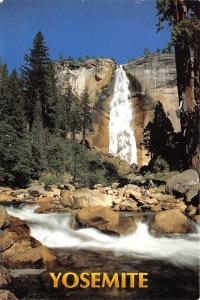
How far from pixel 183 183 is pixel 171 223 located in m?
6.87

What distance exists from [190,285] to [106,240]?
4.45m

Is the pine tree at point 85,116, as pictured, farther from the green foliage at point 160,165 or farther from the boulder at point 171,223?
the boulder at point 171,223

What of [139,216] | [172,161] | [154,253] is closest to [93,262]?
[154,253]

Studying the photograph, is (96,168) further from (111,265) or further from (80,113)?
(111,265)

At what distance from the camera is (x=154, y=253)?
1227 cm

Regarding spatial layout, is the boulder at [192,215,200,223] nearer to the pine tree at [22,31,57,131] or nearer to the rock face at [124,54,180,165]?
the pine tree at [22,31,57,131]

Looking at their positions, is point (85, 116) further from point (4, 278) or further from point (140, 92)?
point (4, 278)

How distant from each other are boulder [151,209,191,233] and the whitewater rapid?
272 millimetres

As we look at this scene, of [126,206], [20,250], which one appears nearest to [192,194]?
[126,206]

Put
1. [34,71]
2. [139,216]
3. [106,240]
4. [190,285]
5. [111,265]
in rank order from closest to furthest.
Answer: [190,285]
[111,265]
[106,240]
[139,216]
[34,71]

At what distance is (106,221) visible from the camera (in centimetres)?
1433

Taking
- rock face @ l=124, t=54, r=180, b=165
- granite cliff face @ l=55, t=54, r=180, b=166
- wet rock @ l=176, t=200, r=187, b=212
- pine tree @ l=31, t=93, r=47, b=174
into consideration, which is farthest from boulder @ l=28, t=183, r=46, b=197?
rock face @ l=124, t=54, r=180, b=165

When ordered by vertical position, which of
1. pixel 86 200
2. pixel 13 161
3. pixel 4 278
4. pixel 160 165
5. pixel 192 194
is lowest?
pixel 4 278

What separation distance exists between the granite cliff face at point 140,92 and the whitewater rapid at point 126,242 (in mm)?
41242
